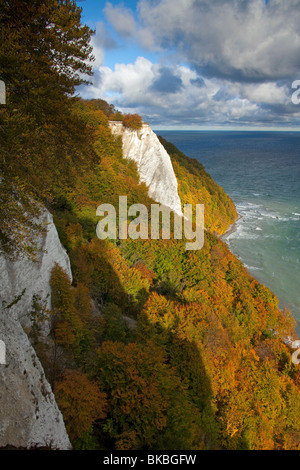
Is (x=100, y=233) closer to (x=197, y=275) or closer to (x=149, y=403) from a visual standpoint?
(x=197, y=275)

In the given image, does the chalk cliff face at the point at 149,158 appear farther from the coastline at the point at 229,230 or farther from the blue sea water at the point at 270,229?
the blue sea water at the point at 270,229

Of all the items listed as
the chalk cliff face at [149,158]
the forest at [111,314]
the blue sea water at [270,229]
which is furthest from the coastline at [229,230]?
the forest at [111,314]

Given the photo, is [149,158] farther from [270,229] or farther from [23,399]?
[23,399]

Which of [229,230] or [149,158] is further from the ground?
[149,158]

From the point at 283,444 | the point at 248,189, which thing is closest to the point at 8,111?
the point at 283,444

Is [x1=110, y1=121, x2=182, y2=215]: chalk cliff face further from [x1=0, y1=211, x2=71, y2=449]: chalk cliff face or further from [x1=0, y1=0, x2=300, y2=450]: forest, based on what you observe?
[x1=0, y1=211, x2=71, y2=449]: chalk cliff face

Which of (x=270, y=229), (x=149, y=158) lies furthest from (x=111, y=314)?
(x=270, y=229)

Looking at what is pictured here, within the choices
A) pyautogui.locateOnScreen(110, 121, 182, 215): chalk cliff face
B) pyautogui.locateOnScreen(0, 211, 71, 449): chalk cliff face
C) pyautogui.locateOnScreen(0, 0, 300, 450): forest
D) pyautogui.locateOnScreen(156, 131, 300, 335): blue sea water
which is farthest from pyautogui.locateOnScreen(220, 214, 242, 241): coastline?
pyautogui.locateOnScreen(0, 211, 71, 449): chalk cliff face
